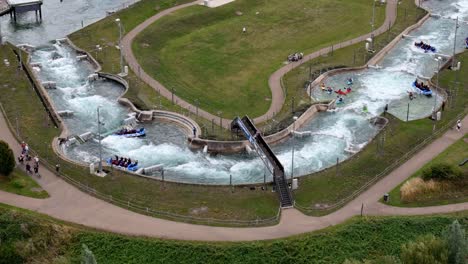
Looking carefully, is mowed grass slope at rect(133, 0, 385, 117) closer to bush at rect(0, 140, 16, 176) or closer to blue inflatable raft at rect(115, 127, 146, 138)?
blue inflatable raft at rect(115, 127, 146, 138)

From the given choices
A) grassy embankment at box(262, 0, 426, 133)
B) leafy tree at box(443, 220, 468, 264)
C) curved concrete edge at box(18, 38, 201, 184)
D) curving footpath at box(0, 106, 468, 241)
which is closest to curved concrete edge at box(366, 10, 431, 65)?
grassy embankment at box(262, 0, 426, 133)

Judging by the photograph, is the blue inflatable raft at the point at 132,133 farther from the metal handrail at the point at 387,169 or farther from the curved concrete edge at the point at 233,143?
the metal handrail at the point at 387,169

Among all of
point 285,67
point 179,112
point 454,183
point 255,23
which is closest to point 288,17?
point 255,23

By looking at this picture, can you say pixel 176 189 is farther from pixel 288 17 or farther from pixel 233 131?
pixel 288 17

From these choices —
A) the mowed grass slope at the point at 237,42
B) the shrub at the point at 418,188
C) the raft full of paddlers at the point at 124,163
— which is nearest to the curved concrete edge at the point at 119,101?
the raft full of paddlers at the point at 124,163

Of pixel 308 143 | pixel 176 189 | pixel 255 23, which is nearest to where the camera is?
pixel 176 189

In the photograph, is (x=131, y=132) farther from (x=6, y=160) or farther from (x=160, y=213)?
(x=160, y=213)
